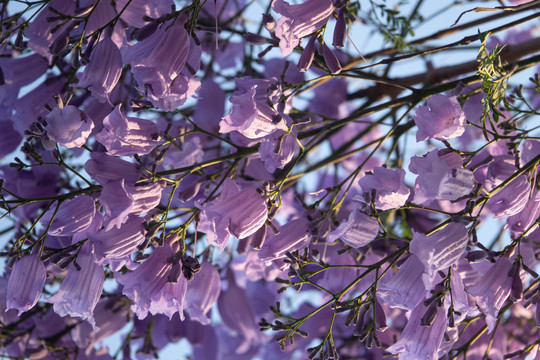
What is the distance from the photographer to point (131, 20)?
0.66 m

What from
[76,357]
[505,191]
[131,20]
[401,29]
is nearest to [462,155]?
[505,191]

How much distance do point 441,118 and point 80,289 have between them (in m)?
0.36

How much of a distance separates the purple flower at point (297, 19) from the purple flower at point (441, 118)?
0.39 feet

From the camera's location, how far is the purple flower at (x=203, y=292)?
74 cm

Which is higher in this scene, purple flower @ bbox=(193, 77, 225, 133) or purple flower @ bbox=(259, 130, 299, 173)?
purple flower @ bbox=(259, 130, 299, 173)

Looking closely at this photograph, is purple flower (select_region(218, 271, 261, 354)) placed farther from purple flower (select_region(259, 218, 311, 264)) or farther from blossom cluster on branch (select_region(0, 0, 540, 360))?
purple flower (select_region(259, 218, 311, 264))

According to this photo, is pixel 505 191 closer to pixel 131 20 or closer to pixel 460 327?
pixel 460 327

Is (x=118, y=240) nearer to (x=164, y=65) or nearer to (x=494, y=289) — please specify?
(x=164, y=65)

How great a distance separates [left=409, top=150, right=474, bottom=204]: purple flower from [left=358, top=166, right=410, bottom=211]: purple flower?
0.8 inches

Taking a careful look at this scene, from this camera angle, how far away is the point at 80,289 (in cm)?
61

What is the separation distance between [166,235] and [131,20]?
0.71 feet

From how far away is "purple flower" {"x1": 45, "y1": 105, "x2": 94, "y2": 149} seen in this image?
0.57 meters

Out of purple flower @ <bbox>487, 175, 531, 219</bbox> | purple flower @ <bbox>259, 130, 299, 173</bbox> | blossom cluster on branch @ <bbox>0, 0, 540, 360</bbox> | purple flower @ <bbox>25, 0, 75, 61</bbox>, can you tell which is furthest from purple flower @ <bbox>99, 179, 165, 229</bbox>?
purple flower @ <bbox>487, 175, 531, 219</bbox>

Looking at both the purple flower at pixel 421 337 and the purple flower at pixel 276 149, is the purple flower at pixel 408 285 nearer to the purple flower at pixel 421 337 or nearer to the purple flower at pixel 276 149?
the purple flower at pixel 421 337
